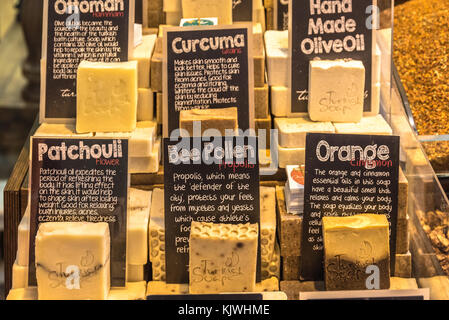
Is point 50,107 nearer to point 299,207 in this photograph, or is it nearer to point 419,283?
point 299,207

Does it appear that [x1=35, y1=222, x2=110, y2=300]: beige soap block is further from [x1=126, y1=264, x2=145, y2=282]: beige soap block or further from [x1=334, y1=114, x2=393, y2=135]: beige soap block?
[x1=334, y1=114, x2=393, y2=135]: beige soap block

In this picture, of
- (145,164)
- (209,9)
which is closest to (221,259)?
(145,164)

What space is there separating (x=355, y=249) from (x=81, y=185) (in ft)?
2.89

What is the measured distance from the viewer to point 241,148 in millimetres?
2113

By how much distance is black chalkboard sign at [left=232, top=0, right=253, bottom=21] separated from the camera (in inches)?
111

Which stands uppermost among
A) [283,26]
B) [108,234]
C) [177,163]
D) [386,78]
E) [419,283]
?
[283,26]

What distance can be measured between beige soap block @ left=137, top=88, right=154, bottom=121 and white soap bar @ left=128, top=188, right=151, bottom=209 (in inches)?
→ 12.7

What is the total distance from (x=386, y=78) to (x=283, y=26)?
50 cm

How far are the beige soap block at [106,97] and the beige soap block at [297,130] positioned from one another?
546mm

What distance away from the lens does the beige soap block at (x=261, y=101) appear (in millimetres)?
2539

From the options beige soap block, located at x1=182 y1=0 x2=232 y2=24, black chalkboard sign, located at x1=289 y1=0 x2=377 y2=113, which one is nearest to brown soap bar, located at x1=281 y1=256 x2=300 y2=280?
black chalkboard sign, located at x1=289 y1=0 x2=377 y2=113

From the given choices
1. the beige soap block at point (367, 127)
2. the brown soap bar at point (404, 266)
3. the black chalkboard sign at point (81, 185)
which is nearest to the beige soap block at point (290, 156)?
the beige soap block at point (367, 127)
